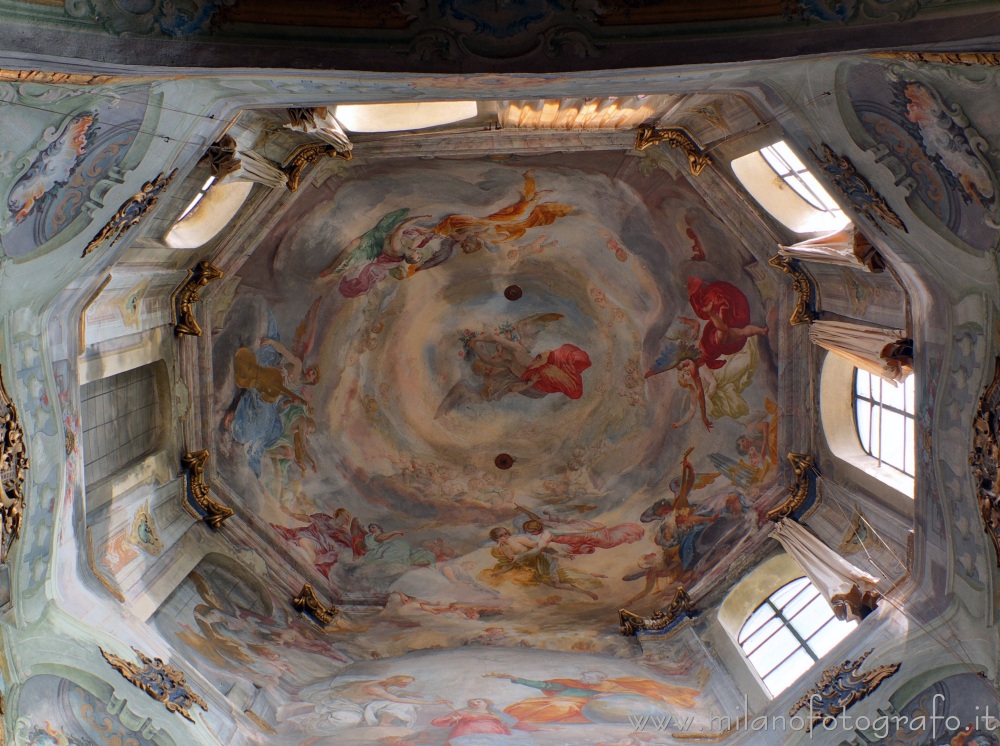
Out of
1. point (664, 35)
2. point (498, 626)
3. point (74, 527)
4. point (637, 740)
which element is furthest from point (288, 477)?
point (664, 35)

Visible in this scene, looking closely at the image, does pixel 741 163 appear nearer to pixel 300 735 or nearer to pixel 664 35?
pixel 664 35

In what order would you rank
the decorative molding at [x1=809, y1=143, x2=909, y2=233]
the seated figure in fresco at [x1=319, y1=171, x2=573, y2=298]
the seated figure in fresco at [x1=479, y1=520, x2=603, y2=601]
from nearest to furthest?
1. the decorative molding at [x1=809, y1=143, x2=909, y2=233]
2. the seated figure in fresco at [x1=319, y1=171, x2=573, y2=298]
3. the seated figure in fresco at [x1=479, y1=520, x2=603, y2=601]

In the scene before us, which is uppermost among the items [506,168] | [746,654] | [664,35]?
[664,35]

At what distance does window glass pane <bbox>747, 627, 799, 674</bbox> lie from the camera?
460 inches

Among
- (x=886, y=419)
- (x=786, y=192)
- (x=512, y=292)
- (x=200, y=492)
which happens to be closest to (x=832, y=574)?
(x=886, y=419)

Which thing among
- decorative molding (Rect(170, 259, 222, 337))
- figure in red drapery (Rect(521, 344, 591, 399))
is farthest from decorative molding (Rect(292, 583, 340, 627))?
figure in red drapery (Rect(521, 344, 591, 399))

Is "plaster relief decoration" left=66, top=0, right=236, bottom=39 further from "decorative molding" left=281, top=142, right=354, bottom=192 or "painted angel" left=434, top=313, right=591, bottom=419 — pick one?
"painted angel" left=434, top=313, right=591, bottom=419

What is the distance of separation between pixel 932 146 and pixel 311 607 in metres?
11.5

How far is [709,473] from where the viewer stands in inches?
595

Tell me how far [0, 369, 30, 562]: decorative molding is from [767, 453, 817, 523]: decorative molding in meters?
10.5

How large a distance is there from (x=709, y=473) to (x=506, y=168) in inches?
254

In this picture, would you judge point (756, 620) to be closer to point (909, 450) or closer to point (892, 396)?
point (909, 450)

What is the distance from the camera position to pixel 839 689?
9648mm

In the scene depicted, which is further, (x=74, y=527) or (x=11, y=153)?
(x=74, y=527)
